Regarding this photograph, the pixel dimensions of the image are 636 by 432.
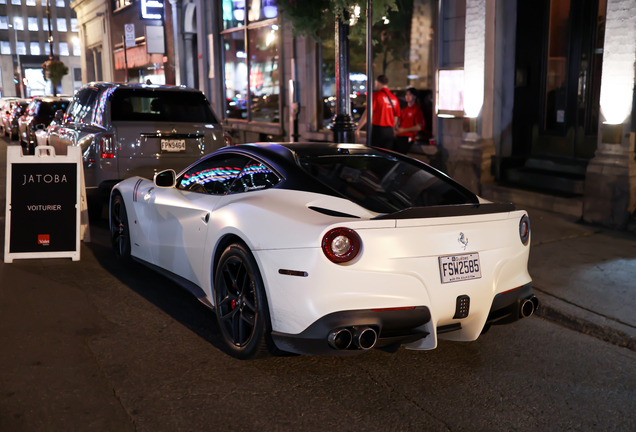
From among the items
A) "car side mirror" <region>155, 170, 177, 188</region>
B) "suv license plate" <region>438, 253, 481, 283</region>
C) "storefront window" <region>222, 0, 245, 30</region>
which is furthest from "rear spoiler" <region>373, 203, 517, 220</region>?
"storefront window" <region>222, 0, 245, 30</region>

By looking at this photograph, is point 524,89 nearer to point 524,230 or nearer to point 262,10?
point 524,230

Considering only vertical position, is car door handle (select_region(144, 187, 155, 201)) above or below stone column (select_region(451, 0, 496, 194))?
below

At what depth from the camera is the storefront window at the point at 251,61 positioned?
18.3 m

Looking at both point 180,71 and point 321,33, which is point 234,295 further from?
point 180,71

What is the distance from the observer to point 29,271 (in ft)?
21.3

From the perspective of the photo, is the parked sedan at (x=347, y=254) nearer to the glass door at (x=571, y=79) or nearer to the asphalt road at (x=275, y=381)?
the asphalt road at (x=275, y=381)

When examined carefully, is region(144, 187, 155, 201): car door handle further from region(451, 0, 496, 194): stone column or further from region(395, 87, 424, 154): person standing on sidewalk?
region(395, 87, 424, 154): person standing on sidewalk

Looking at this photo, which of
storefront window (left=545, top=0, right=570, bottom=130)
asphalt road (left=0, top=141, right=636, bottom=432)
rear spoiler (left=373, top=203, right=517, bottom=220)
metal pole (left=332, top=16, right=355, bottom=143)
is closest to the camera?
asphalt road (left=0, top=141, right=636, bottom=432)

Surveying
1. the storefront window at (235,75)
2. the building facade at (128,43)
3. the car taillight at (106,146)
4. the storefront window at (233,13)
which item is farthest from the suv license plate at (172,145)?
the building facade at (128,43)

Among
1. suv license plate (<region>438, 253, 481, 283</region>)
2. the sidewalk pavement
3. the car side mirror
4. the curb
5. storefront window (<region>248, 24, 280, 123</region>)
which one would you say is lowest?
the curb

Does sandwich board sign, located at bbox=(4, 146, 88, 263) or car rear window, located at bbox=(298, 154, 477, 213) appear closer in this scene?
car rear window, located at bbox=(298, 154, 477, 213)

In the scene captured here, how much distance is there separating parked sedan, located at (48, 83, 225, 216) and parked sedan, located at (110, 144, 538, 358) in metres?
4.01

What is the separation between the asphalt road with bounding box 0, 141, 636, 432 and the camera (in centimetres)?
344

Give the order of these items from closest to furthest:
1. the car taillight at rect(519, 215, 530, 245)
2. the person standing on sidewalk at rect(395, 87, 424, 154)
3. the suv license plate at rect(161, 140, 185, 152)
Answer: the car taillight at rect(519, 215, 530, 245), the suv license plate at rect(161, 140, 185, 152), the person standing on sidewalk at rect(395, 87, 424, 154)
